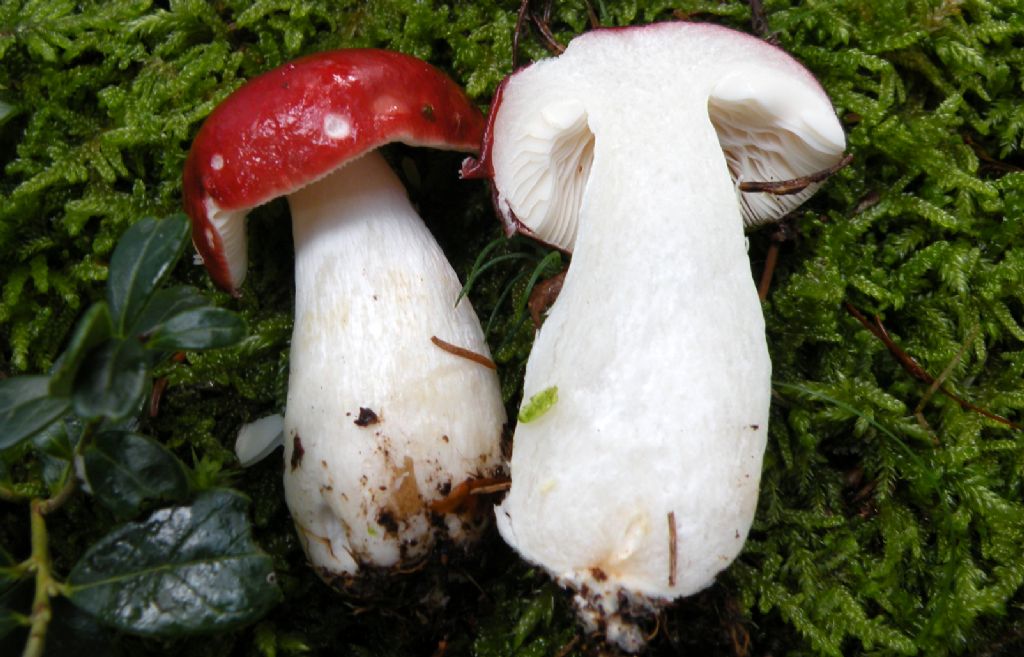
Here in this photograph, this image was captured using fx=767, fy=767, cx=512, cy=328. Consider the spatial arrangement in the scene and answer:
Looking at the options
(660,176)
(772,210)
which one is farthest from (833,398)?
(660,176)

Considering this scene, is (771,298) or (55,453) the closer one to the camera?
(55,453)

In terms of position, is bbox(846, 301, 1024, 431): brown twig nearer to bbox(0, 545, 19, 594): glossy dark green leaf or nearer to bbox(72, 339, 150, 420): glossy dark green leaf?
bbox(72, 339, 150, 420): glossy dark green leaf

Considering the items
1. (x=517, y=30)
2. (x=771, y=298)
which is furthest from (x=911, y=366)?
(x=517, y=30)

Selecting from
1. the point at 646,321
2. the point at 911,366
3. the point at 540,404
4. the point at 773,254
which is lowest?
the point at 911,366

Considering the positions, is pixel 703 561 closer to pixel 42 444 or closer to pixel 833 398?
pixel 833 398

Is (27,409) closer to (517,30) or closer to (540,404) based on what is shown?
(540,404)

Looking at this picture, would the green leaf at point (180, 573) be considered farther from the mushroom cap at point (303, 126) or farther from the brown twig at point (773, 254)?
the brown twig at point (773, 254)
